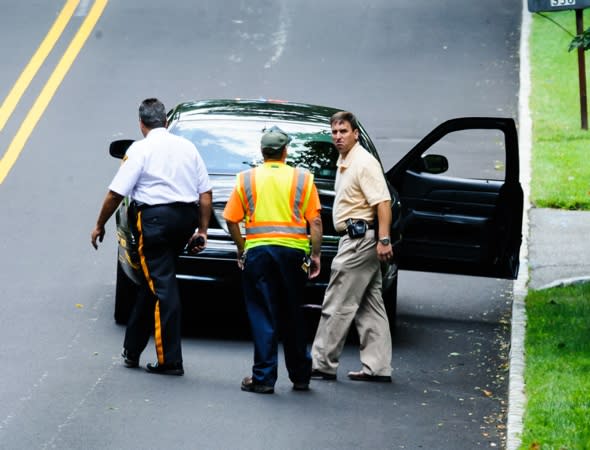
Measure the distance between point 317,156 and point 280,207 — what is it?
2337mm

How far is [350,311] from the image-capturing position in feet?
31.6

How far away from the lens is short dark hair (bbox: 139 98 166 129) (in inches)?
372

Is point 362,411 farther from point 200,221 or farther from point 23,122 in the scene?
point 23,122

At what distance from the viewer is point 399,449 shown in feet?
26.1

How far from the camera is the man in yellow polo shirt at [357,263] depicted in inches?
368

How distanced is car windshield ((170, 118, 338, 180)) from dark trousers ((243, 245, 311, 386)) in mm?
2012

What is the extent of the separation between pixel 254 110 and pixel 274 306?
326 centimetres

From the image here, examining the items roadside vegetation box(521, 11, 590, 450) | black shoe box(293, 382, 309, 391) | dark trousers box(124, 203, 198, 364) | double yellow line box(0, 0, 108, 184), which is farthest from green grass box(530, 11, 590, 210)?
dark trousers box(124, 203, 198, 364)

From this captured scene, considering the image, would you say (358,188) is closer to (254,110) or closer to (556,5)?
(254,110)

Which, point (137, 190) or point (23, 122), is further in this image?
point (23, 122)

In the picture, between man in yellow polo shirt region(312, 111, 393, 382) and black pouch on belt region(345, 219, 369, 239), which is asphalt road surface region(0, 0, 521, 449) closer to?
man in yellow polo shirt region(312, 111, 393, 382)

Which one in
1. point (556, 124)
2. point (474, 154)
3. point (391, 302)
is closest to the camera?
point (391, 302)

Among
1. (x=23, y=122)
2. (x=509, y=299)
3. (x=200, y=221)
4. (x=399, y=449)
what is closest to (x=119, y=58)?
(x=23, y=122)

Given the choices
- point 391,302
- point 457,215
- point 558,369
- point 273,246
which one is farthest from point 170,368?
point 457,215
